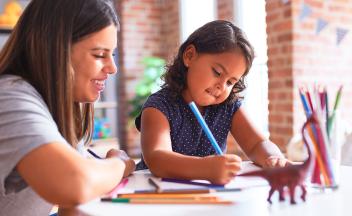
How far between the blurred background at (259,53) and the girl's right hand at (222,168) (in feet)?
2.31

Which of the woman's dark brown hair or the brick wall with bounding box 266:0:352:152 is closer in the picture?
the woman's dark brown hair

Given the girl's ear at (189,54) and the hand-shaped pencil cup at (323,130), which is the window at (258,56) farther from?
the hand-shaped pencil cup at (323,130)

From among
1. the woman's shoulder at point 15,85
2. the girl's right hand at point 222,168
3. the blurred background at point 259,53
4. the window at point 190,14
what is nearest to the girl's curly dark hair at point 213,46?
the blurred background at point 259,53

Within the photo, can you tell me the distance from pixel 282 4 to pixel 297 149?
41.5 inches

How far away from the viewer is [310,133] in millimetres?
708

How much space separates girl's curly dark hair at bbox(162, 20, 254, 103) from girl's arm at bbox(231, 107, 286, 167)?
0.27ft

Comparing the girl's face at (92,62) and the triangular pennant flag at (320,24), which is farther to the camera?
the triangular pennant flag at (320,24)

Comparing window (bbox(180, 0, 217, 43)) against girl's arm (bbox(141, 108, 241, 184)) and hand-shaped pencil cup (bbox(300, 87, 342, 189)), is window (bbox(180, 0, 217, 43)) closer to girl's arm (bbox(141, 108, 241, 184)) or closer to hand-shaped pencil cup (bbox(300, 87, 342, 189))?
girl's arm (bbox(141, 108, 241, 184))

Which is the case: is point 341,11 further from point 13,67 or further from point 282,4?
point 13,67

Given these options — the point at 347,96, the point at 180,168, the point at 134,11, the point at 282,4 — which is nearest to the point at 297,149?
the point at 347,96

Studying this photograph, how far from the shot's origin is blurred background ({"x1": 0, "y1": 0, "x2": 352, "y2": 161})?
8.87 ft

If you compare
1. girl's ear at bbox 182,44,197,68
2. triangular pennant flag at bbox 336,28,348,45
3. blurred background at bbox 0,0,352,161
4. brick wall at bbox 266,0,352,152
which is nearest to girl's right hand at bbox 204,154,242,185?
girl's ear at bbox 182,44,197,68

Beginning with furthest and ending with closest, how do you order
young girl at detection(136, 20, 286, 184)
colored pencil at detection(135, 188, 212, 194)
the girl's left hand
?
1. young girl at detection(136, 20, 286, 184)
2. the girl's left hand
3. colored pencil at detection(135, 188, 212, 194)

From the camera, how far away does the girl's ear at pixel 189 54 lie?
1.23 meters
